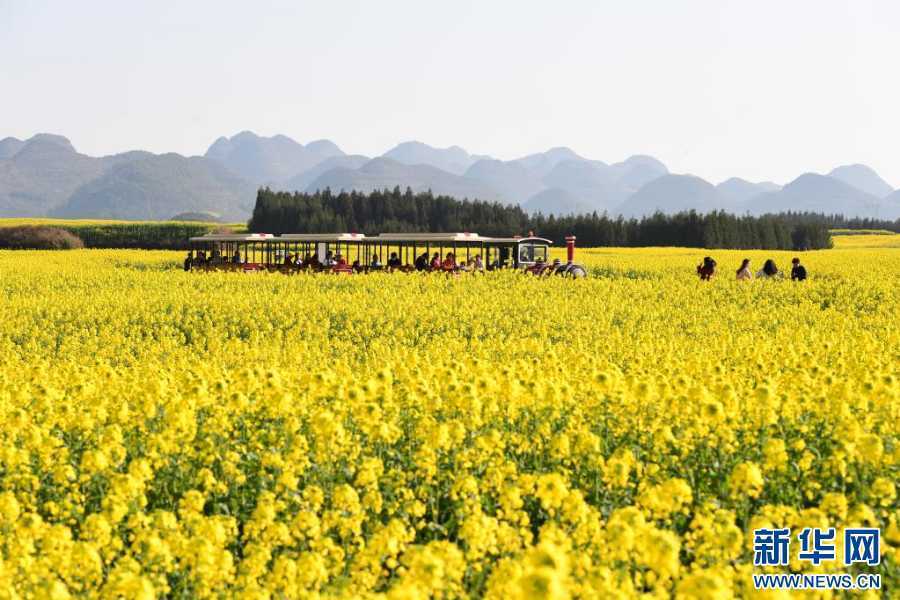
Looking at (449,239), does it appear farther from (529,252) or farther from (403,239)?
(529,252)

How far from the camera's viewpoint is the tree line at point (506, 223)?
10750 centimetres

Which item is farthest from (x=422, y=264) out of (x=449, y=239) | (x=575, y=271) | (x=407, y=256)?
(x=575, y=271)

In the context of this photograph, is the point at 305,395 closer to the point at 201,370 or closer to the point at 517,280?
the point at 201,370

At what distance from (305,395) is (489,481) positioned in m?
3.20

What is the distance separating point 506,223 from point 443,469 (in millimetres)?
129738

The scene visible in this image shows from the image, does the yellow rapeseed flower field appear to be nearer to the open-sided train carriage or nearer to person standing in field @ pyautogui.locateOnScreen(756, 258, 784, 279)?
person standing in field @ pyautogui.locateOnScreen(756, 258, 784, 279)

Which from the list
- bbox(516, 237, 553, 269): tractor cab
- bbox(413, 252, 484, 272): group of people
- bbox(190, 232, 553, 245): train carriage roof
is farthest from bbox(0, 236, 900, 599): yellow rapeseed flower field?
bbox(190, 232, 553, 245): train carriage roof

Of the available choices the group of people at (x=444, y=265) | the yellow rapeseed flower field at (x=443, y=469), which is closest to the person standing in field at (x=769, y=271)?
the group of people at (x=444, y=265)

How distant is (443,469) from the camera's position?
8.09 m

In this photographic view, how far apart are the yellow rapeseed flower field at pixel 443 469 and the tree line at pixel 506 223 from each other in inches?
3588

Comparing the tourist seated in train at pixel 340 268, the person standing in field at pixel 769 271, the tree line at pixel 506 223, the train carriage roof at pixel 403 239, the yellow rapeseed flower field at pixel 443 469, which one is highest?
the tree line at pixel 506 223

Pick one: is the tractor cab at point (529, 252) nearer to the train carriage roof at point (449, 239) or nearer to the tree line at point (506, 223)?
the train carriage roof at point (449, 239)

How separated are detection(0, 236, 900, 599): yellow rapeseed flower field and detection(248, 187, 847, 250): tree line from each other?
299 feet

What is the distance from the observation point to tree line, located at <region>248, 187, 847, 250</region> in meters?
108
